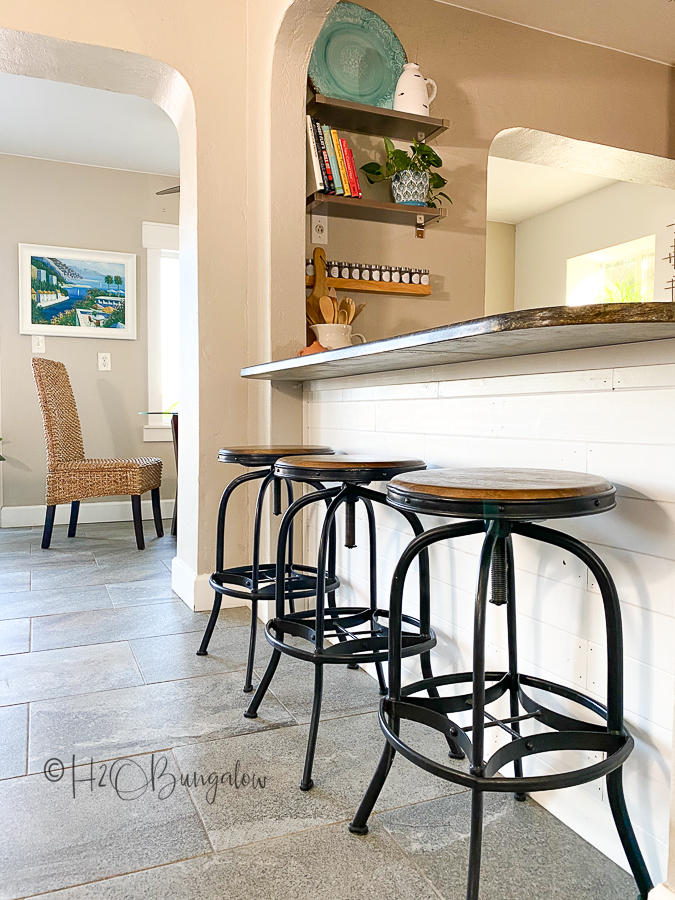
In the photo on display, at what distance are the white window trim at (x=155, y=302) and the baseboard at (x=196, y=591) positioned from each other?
7.56 feet

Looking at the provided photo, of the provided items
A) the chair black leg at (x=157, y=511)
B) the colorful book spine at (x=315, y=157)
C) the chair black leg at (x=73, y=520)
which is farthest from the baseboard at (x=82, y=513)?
the colorful book spine at (x=315, y=157)

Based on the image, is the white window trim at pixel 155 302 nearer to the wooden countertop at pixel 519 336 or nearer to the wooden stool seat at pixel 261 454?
the wooden stool seat at pixel 261 454

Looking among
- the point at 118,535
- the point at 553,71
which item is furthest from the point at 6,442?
the point at 553,71

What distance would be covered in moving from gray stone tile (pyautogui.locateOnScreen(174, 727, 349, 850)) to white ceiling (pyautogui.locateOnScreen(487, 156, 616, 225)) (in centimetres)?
467

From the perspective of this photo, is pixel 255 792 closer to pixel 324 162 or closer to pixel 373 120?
pixel 324 162

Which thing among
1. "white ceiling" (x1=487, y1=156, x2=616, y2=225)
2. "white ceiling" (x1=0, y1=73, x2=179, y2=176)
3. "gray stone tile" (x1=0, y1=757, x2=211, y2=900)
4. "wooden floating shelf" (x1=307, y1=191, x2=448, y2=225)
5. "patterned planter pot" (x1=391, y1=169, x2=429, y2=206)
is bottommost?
"gray stone tile" (x1=0, y1=757, x2=211, y2=900)

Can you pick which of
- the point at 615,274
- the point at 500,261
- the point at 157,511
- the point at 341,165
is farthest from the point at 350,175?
the point at 500,261

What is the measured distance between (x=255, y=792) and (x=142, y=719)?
45cm

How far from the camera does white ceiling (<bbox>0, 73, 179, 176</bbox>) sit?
3721mm

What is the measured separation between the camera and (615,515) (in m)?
1.22

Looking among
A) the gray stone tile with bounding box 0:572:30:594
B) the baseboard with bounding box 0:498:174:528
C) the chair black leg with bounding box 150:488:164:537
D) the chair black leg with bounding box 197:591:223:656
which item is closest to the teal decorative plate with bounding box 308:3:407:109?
the chair black leg with bounding box 197:591:223:656

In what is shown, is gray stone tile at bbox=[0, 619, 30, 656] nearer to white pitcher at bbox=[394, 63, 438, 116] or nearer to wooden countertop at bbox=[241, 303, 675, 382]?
wooden countertop at bbox=[241, 303, 675, 382]

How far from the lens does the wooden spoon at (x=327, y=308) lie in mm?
2537

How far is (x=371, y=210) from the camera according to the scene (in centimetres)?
270
